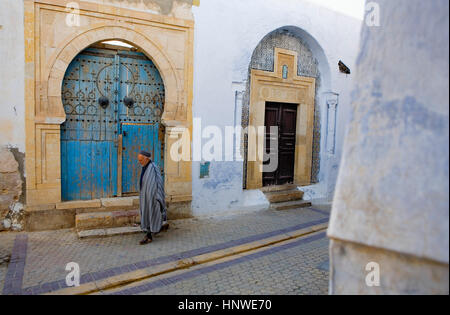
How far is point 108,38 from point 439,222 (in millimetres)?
5158

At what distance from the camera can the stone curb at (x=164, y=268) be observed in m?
3.58

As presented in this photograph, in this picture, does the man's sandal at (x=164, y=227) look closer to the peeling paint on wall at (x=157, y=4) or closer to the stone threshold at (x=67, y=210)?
the stone threshold at (x=67, y=210)

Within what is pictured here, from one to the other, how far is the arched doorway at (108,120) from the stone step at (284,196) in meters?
2.50

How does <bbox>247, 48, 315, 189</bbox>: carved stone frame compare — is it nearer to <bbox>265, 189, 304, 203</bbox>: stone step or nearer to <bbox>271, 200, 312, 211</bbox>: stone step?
<bbox>265, 189, 304, 203</bbox>: stone step

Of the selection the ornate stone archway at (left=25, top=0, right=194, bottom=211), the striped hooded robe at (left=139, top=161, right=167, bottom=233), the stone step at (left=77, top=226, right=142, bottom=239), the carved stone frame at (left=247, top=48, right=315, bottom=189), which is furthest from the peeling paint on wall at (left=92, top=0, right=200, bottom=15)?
the stone step at (left=77, top=226, right=142, bottom=239)

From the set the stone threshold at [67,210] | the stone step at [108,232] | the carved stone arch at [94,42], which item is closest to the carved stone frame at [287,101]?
the carved stone arch at [94,42]

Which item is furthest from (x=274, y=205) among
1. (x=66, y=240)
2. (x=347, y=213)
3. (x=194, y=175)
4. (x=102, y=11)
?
(x=347, y=213)

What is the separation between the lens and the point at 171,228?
5.72 metres

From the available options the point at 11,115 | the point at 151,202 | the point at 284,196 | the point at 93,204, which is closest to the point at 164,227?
the point at 151,202

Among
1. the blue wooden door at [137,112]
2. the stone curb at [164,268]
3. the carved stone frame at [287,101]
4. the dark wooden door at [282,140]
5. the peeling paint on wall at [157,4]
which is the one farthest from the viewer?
the dark wooden door at [282,140]

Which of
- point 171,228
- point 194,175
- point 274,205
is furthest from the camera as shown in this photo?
point 274,205

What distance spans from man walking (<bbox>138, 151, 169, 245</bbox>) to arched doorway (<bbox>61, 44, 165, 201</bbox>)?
1032 millimetres

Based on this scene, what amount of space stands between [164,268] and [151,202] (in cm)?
116
